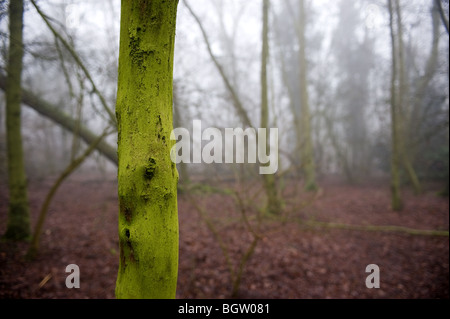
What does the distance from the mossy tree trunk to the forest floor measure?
188 cm

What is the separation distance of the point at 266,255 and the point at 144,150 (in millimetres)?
3969

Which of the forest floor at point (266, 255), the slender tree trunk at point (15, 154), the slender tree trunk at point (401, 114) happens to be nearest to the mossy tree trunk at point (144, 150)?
the forest floor at point (266, 255)

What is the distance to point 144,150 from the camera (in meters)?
0.99

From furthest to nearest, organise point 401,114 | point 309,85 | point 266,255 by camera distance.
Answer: point 309,85, point 401,114, point 266,255

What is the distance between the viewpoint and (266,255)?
4.26 meters

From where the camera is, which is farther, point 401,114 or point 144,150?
point 401,114

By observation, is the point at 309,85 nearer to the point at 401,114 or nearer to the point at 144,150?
the point at 401,114

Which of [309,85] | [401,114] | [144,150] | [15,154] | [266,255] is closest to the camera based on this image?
[144,150]

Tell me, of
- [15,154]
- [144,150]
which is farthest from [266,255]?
[15,154]

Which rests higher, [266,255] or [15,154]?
[15,154]

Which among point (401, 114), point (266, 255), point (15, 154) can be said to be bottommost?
point (266, 255)

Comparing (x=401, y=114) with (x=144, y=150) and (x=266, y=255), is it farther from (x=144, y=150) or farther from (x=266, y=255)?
(x=144, y=150)

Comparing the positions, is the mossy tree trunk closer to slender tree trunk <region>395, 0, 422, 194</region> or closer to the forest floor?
the forest floor

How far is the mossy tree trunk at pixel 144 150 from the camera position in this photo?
3.24ft
